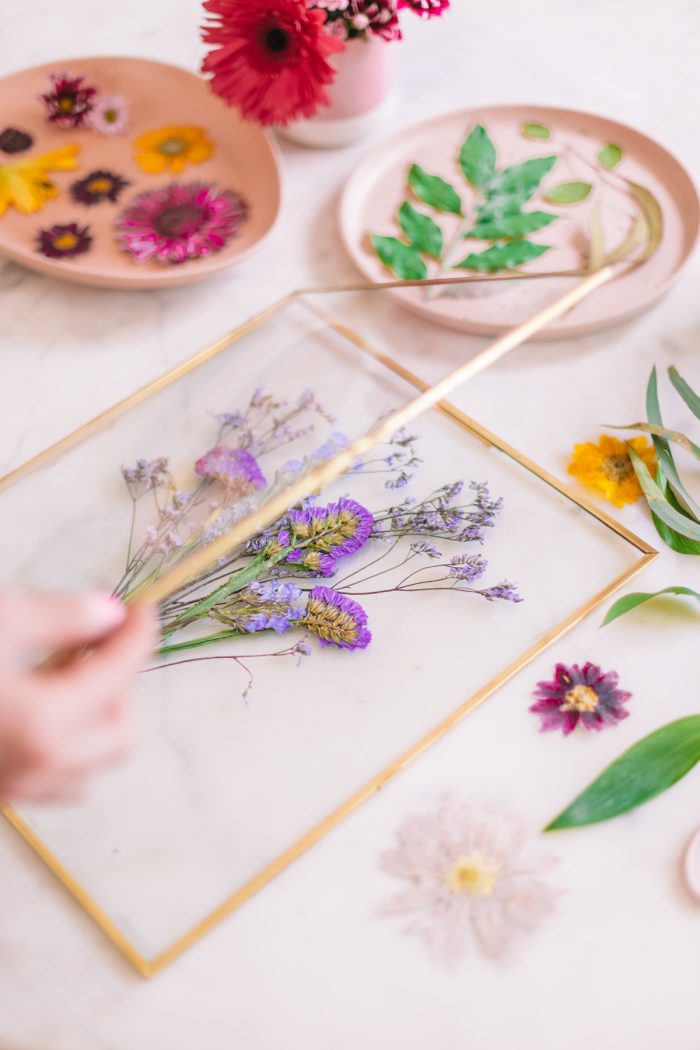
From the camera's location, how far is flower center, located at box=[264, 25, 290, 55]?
2.71 feet

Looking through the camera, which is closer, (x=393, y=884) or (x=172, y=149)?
(x=393, y=884)

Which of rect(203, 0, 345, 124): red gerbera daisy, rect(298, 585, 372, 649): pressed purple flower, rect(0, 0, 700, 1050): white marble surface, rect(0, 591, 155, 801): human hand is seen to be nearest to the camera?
rect(0, 591, 155, 801): human hand

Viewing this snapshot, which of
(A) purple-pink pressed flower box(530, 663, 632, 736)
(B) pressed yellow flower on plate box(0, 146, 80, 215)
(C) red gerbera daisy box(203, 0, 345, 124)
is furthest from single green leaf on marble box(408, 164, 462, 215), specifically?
(A) purple-pink pressed flower box(530, 663, 632, 736)

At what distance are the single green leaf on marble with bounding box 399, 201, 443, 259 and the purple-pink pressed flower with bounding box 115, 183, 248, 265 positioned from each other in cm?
15

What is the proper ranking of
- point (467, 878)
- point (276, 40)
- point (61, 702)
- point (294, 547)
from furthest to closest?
point (276, 40) → point (294, 547) → point (467, 878) → point (61, 702)

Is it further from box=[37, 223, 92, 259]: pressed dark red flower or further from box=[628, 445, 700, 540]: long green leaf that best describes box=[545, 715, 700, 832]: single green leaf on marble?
box=[37, 223, 92, 259]: pressed dark red flower

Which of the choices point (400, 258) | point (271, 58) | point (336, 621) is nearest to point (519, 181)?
point (400, 258)

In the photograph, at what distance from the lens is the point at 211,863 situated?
1.99ft

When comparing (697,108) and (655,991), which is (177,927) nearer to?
(655,991)

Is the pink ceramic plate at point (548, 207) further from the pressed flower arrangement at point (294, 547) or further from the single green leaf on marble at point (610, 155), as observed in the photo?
the pressed flower arrangement at point (294, 547)

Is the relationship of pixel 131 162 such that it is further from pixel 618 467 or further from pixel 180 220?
pixel 618 467

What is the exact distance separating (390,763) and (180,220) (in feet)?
1.75

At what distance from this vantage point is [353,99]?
95cm

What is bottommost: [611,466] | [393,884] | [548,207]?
[393,884]
